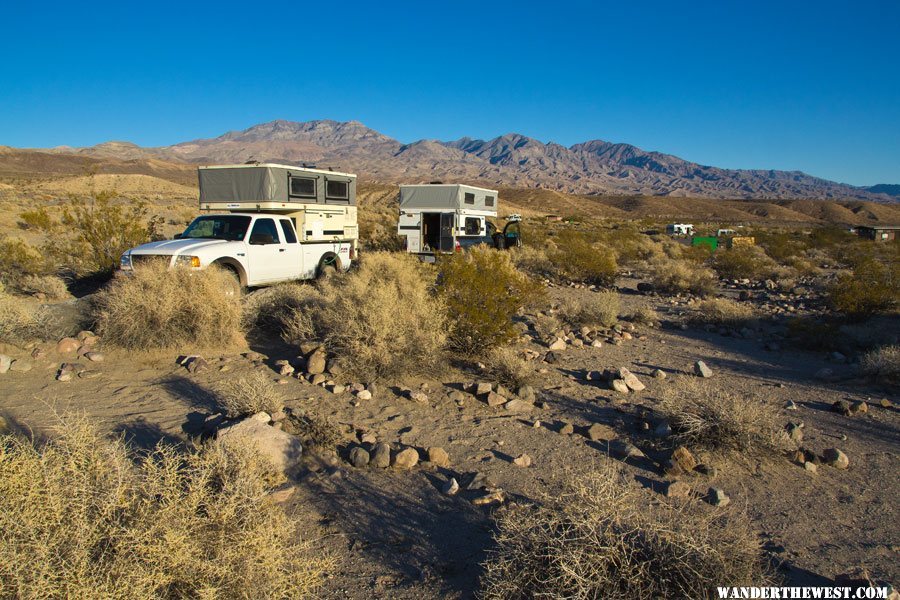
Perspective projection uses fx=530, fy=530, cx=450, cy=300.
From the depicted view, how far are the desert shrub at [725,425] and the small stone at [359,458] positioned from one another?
2.75 m

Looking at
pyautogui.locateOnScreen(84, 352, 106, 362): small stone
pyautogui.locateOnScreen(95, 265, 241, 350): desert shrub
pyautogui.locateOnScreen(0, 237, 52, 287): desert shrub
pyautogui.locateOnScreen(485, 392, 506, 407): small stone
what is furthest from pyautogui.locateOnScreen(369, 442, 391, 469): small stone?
pyautogui.locateOnScreen(0, 237, 52, 287): desert shrub

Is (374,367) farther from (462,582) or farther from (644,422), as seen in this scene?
(462,582)

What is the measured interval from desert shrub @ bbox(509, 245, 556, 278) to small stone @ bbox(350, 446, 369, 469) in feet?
42.4

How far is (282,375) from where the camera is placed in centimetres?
645

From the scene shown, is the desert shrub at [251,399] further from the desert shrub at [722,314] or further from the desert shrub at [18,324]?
the desert shrub at [722,314]

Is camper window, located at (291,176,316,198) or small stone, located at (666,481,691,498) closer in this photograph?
small stone, located at (666,481,691,498)

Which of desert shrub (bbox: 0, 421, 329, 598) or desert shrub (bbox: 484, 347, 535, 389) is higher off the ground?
desert shrub (bbox: 0, 421, 329, 598)

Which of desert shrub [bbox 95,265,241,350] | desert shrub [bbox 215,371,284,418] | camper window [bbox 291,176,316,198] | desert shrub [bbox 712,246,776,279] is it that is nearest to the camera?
desert shrub [bbox 215,371,284,418]

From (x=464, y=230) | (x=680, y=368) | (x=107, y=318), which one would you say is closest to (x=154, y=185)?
(x=464, y=230)

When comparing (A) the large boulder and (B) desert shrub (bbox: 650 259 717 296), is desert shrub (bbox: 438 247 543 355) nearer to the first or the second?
(A) the large boulder

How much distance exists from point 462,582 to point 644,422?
9.71 ft

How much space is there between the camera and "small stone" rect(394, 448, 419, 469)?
174 inches

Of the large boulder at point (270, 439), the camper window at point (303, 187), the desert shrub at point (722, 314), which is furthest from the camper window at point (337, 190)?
the large boulder at point (270, 439)

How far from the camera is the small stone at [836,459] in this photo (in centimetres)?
461
